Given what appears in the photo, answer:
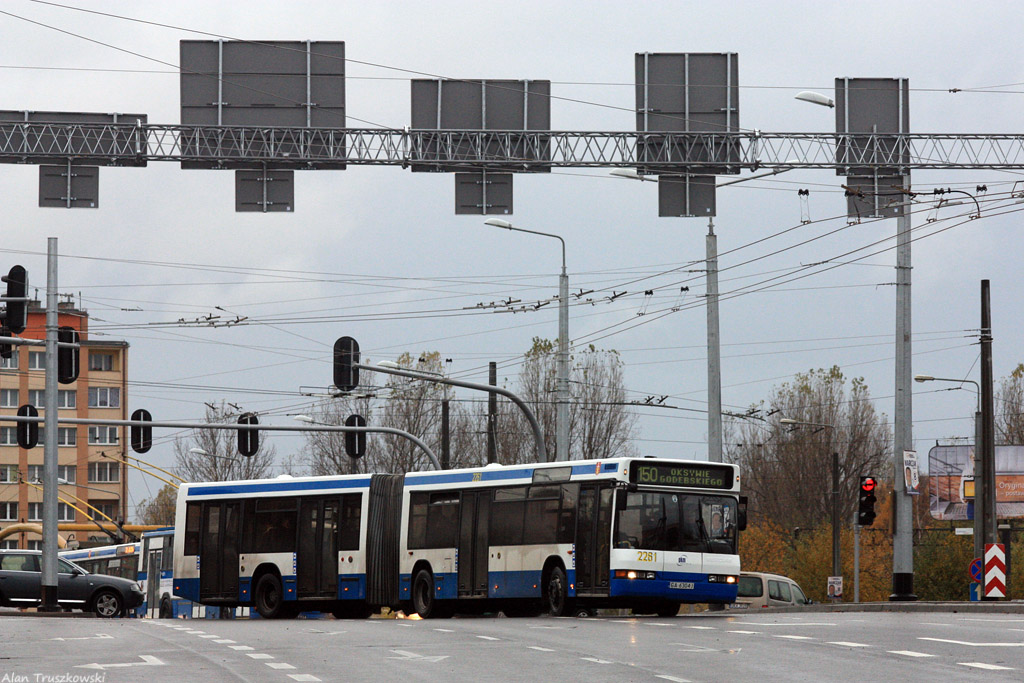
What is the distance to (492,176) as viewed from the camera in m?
26.0

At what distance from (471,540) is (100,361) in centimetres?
8842

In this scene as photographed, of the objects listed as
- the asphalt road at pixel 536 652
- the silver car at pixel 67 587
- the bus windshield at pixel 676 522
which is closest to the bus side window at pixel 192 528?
the silver car at pixel 67 587

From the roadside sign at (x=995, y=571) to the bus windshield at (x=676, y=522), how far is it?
312 inches

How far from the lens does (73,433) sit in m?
105

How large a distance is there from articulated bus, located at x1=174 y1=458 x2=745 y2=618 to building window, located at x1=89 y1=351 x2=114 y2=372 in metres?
81.7

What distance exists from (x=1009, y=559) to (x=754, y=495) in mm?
35315

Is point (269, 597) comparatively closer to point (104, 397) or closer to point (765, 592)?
point (765, 592)

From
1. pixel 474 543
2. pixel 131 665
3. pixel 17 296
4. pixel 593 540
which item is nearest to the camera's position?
pixel 131 665

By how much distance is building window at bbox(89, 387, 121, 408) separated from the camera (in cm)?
10988

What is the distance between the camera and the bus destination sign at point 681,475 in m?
25.3

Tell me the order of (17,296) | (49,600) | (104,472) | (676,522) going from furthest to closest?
1. (104,472)
2. (49,600)
3. (17,296)
4. (676,522)

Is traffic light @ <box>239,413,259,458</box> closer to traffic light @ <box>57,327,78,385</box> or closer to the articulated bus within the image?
the articulated bus

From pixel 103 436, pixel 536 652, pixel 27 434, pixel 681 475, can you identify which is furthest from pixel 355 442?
pixel 103 436

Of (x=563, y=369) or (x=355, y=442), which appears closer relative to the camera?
(x=563, y=369)
